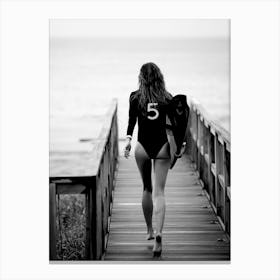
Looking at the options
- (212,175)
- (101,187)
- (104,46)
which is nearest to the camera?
(101,187)

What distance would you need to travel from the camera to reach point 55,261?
22.5 feet

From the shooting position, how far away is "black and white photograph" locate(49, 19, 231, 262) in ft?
21.7

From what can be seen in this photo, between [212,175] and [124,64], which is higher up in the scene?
[124,64]

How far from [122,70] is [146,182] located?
31.8 inches

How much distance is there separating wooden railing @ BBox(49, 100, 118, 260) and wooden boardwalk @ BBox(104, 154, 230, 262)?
0.13m

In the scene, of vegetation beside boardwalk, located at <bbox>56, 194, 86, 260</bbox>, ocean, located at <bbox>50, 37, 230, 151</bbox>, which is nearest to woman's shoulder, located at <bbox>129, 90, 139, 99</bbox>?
ocean, located at <bbox>50, 37, 230, 151</bbox>

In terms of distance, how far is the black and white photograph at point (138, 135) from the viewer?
663cm

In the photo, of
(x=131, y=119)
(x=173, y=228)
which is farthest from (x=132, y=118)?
(x=173, y=228)

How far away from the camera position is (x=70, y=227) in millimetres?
6766
